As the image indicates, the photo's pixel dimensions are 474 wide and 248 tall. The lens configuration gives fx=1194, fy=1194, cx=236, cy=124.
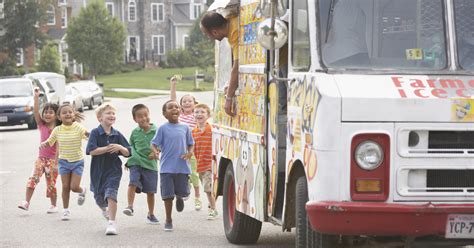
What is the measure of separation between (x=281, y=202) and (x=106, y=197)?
11.5 feet

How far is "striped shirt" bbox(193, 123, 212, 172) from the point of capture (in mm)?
13562

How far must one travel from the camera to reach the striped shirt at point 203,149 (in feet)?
44.5

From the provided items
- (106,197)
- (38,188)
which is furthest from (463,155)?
(38,188)

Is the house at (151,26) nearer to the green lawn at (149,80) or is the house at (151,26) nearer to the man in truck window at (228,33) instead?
the green lawn at (149,80)

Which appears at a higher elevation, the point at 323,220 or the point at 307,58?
the point at 307,58

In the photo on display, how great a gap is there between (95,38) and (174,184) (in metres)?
83.9

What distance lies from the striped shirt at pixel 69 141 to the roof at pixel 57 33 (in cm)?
9467

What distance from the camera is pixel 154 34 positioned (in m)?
123

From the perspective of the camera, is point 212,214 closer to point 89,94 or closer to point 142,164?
point 142,164

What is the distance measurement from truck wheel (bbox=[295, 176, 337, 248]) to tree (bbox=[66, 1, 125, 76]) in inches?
3454

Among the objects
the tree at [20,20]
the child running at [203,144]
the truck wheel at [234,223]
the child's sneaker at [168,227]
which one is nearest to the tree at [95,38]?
the tree at [20,20]

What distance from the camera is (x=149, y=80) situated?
99.0 meters

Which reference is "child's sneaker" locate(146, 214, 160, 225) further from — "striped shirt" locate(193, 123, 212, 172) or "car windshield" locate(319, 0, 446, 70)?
"car windshield" locate(319, 0, 446, 70)

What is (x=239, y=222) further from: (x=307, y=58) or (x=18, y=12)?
(x=18, y=12)
